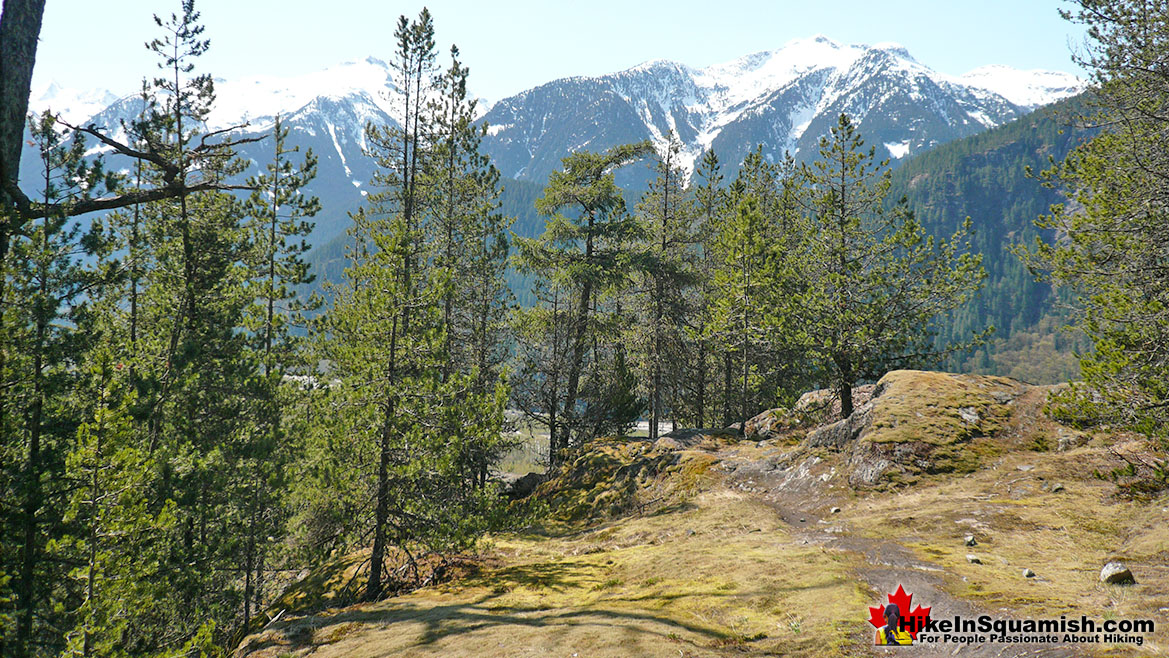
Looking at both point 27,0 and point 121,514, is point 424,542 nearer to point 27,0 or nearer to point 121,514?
point 121,514

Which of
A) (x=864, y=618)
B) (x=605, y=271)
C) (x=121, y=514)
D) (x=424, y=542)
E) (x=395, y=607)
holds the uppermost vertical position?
(x=605, y=271)

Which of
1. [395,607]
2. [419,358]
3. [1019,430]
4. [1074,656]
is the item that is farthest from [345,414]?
[1019,430]

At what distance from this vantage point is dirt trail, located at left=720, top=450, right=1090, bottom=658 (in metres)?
6.19

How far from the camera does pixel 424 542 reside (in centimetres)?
1396

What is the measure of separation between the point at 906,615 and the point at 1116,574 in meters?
2.92

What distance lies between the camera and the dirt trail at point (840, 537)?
244 inches

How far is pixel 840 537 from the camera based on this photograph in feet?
37.5

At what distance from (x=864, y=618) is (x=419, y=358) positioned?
10.9m

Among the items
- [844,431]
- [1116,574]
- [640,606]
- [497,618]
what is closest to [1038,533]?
[1116,574]

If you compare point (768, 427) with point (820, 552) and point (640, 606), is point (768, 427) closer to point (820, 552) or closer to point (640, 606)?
point (820, 552)

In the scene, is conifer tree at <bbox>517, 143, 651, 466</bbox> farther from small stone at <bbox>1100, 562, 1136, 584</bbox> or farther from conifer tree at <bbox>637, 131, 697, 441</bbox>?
small stone at <bbox>1100, 562, 1136, 584</bbox>

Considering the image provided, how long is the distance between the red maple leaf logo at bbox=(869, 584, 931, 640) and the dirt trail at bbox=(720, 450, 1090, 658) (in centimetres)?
19

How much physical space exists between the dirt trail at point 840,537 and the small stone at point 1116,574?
6.10 ft

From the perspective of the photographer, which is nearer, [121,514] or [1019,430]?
[121,514]
